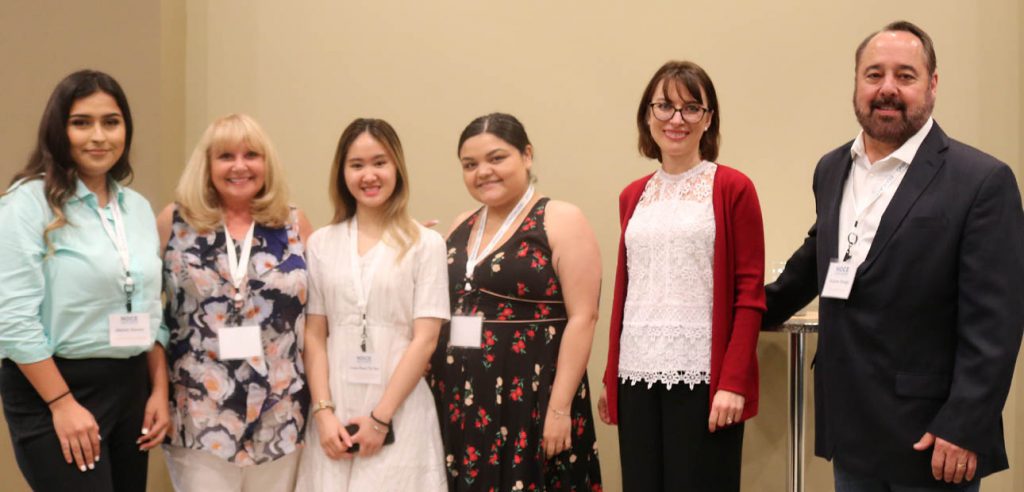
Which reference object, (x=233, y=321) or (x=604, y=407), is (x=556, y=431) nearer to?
(x=604, y=407)

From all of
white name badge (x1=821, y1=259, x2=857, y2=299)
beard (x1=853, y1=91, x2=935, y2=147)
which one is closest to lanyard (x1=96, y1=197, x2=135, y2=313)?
white name badge (x1=821, y1=259, x2=857, y2=299)

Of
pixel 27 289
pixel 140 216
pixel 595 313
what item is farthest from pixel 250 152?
pixel 595 313

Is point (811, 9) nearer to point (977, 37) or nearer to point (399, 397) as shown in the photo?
point (977, 37)

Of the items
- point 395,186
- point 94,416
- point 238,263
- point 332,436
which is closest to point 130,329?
point 94,416

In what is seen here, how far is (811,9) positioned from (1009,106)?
816 mm

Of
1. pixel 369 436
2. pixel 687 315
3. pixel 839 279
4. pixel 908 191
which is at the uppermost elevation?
pixel 908 191

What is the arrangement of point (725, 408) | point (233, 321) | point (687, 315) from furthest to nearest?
point (233, 321), point (687, 315), point (725, 408)

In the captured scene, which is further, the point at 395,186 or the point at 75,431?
the point at 395,186

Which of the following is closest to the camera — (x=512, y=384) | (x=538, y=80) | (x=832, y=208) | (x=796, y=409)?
(x=832, y=208)

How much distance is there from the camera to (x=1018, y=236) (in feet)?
6.68

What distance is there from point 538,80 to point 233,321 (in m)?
1.79

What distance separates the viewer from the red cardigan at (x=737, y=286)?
245 cm

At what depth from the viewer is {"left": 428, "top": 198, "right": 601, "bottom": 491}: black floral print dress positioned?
275cm

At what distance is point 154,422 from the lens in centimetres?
260
